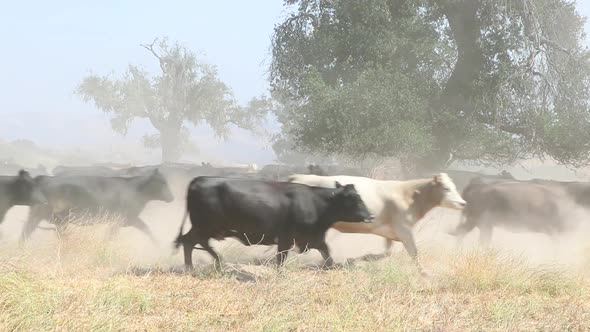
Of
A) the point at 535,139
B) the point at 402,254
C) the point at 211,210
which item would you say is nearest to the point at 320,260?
the point at 402,254

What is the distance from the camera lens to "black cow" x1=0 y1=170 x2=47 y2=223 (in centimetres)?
1159

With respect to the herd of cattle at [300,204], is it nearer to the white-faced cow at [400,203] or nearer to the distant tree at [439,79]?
the white-faced cow at [400,203]

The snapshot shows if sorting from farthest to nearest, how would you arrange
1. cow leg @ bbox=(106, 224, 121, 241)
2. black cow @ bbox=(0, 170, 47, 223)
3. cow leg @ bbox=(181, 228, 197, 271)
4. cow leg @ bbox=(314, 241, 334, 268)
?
black cow @ bbox=(0, 170, 47, 223), cow leg @ bbox=(106, 224, 121, 241), cow leg @ bbox=(314, 241, 334, 268), cow leg @ bbox=(181, 228, 197, 271)

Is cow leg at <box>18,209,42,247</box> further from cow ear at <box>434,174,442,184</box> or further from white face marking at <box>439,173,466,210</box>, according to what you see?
white face marking at <box>439,173,466,210</box>

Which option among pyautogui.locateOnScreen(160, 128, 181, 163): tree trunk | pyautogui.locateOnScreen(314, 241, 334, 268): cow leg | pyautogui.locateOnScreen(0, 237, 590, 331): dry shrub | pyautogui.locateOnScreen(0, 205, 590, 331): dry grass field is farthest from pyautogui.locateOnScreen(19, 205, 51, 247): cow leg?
pyautogui.locateOnScreen(160, 128, 181, 163): tree trunk

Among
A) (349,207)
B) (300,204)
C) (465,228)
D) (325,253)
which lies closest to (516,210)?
(465,228)

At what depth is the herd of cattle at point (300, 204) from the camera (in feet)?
29.4

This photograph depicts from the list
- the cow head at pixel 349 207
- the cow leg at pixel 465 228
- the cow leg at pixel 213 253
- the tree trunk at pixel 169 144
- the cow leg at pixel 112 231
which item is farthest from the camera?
the tree trunk at pixel 169 144

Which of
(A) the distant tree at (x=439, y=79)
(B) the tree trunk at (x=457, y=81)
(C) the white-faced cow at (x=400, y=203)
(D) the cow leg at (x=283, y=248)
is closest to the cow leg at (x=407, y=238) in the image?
(C) the white-faced cow at (x=400, y=203)

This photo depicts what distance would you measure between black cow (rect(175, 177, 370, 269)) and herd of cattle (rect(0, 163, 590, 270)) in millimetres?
15

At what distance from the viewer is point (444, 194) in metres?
10.2

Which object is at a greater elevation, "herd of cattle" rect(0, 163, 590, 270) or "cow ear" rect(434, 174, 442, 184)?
"cow ear" rect(434, 174, 442, 184)

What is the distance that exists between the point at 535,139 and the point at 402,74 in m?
5.81

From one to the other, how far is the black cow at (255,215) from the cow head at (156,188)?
3769mm
